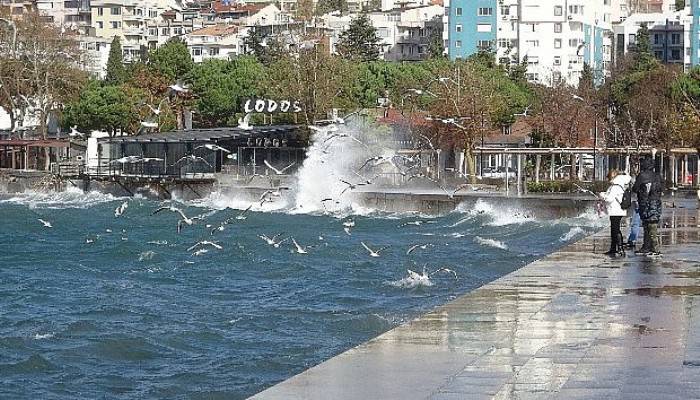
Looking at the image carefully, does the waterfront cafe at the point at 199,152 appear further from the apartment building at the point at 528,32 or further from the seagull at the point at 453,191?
the apartment building at the point at 528,32

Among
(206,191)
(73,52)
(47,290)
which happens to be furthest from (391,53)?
(47,290)

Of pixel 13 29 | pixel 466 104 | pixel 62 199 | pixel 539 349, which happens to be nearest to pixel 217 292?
pixel 539 349

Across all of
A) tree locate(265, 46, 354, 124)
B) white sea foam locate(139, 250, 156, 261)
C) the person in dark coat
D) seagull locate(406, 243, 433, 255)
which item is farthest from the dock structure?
the person in dark coat

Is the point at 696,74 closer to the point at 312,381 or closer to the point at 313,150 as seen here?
the point at 313,150

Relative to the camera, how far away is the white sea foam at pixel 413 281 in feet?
94.0

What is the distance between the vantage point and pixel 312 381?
11.5 meters

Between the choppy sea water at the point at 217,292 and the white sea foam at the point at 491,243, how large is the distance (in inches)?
3.5

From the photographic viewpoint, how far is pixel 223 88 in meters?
100

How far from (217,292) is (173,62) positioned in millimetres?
75917

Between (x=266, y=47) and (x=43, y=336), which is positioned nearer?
(x=43, y=336)

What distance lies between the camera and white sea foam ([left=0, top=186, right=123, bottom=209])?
232 ft

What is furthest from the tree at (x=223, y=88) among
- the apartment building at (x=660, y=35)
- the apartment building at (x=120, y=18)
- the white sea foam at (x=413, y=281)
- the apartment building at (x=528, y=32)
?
the apartment building at (x=120, y=18)

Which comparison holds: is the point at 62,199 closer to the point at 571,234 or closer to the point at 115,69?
the point at 571,234

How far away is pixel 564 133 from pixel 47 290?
57336 mm
